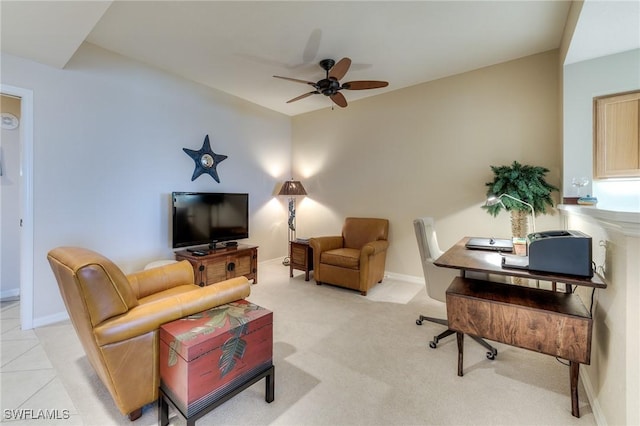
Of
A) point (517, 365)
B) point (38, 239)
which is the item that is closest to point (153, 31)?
point (38, 239)

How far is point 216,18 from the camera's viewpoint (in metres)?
2.48

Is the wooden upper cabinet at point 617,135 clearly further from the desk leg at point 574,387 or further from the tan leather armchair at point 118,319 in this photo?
the tan leather armchair at point 118,319

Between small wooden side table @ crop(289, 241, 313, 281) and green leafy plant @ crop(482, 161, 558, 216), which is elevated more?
green leafy plant @ crop(482, 161, 558, 216)

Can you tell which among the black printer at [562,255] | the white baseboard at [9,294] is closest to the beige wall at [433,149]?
the black printer at [562,255]

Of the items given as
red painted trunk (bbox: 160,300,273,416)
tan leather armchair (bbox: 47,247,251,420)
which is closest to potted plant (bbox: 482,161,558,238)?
red painted trunk (bbox: 160,300,273,416)

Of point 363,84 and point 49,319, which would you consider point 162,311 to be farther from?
point 363,84

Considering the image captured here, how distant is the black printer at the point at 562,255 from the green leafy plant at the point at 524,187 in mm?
1527

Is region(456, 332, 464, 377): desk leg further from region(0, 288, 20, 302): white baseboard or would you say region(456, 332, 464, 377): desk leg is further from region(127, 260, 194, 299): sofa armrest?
region(0, 288, 20, 302): white baseboard

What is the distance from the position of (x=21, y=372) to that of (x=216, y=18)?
3175 mm

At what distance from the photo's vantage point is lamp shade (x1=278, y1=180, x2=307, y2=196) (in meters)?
4.87

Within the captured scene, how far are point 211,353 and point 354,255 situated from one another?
2.50 metres

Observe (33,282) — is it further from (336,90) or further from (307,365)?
(336,90)

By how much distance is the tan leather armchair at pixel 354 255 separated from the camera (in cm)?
350

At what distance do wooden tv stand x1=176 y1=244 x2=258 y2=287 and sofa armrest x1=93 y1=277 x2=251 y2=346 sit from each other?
1834mm
